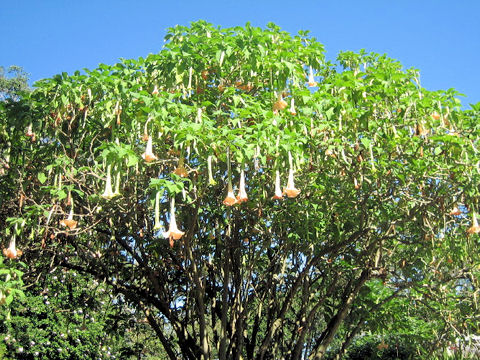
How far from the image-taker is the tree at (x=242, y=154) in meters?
4.72

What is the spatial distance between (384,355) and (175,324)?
7311mm

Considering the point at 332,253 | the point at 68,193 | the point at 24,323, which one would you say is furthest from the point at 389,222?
the point at 24,323

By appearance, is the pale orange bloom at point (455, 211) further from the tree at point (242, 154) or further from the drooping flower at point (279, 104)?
the drooping flower at point (279, 104)

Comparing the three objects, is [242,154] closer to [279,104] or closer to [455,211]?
[279,104]

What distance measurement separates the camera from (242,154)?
4.47 meters

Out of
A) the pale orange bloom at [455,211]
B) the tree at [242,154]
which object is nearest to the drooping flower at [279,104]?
the tree at [242,154]

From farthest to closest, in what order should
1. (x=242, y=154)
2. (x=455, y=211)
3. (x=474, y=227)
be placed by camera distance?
(x=455, y=211) → (x=474, y=227) → (x=242, y=154)

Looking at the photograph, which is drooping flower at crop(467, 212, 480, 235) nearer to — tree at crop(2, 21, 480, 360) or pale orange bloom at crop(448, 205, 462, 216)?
tree at crop(2, 21, 480, 360)

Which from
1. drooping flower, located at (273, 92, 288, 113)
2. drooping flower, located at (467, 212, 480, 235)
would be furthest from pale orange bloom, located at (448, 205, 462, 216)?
drooping flower, located at (273, 92, 288, 113)

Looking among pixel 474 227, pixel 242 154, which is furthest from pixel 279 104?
pixel 474 227

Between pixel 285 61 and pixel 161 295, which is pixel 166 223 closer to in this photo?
pixel 161 295

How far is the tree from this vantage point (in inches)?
186

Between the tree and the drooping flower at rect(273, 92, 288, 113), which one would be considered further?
the drooping flower at rect(273, 92, 288, 113)

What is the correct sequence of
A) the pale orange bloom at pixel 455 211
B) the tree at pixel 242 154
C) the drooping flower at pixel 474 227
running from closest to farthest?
the tree at pixel 242 154, the drooping flower at pixel 474 227, the pale orange bloom at pixel 455 211
